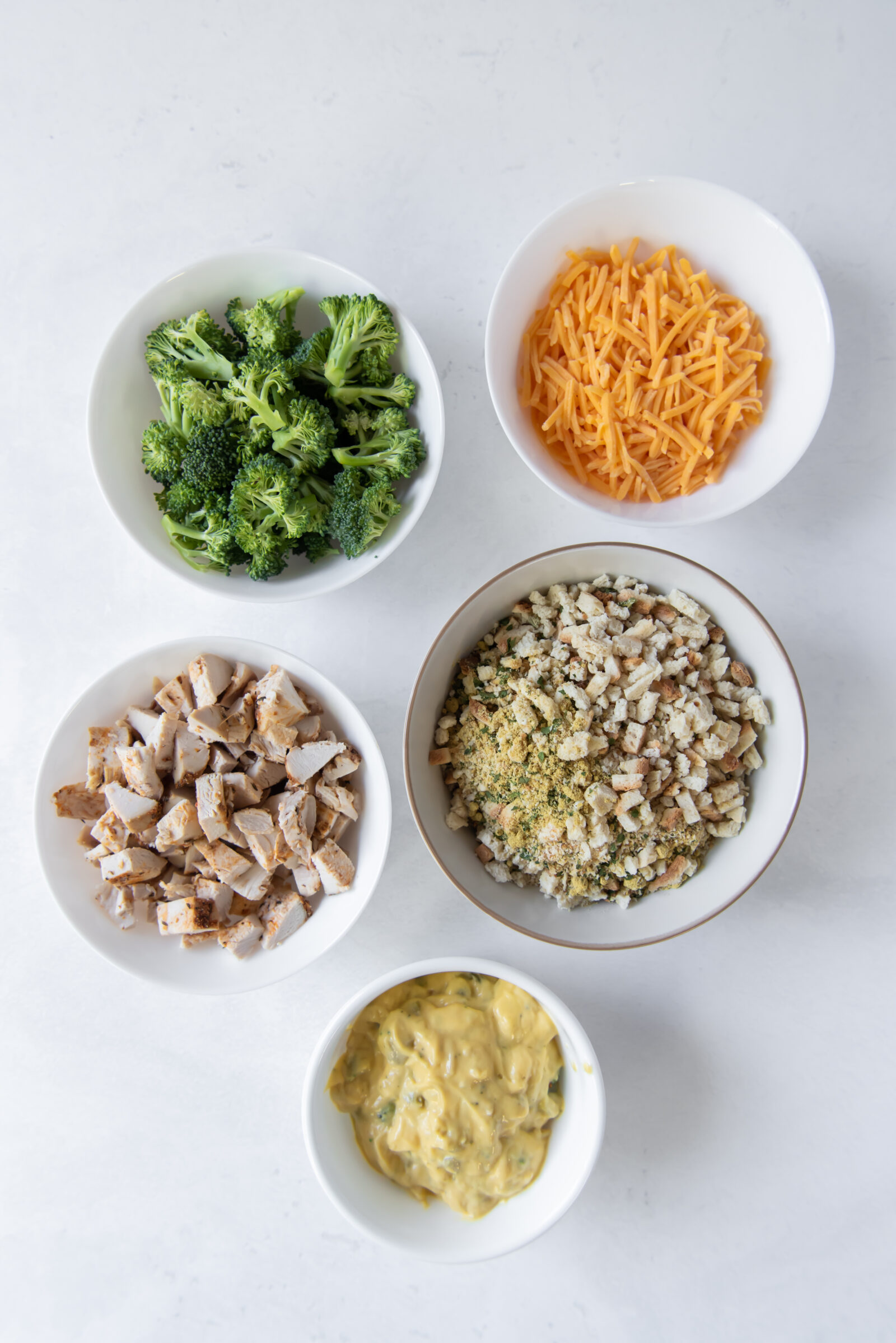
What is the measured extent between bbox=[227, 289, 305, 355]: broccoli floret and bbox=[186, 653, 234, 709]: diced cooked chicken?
0.77 metres

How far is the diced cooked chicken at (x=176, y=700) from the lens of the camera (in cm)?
196

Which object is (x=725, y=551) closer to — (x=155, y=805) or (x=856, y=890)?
(x=856, y=890)

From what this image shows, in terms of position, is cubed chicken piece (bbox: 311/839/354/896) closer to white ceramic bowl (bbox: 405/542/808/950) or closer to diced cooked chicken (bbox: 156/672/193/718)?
white ceramic bowl (bbox: 405/542/808/950)

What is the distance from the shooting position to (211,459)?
193 cm

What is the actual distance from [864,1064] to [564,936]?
3.71 feet

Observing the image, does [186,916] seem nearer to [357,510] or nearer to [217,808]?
[217,808]

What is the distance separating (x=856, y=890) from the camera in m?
2.29

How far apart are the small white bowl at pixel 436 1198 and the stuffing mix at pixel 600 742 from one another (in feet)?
1.10

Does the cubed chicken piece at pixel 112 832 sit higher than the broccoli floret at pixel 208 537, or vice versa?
the broccoli floret at pixel 208 537

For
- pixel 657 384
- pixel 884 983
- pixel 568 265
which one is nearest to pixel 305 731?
pixel 657 384

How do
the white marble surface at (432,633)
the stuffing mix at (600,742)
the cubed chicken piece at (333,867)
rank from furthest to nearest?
the white marble surface at (432,633) → the cubed chicken piece at (333,867) → the stuffing mix at (600,742)

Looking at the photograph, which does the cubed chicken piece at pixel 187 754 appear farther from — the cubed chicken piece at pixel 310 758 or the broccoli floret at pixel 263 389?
the broccoli floret at pixel 263 389

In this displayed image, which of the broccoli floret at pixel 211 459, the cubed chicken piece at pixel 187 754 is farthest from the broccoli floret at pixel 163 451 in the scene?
the cubed chicken piece at pixel 187 754

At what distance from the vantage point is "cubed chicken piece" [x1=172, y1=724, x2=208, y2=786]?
6.33ft
